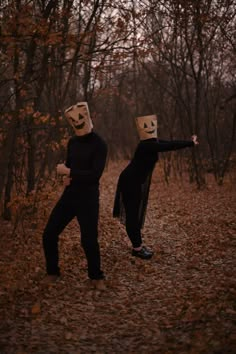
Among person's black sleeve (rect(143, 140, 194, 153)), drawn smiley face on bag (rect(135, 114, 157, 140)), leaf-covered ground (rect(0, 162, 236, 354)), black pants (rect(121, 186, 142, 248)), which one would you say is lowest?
leaf-covered ground (rect(0, 162, 236, 354))

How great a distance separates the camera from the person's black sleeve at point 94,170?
461 cm

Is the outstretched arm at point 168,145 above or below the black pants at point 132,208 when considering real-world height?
above

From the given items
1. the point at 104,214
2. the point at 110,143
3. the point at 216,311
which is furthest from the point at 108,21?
the point at 110,143

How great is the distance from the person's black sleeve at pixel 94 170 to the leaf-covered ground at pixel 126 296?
139 centimetres

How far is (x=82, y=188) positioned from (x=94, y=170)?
0.27 meters


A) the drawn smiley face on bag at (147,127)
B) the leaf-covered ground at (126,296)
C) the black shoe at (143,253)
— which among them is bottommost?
the leaf-covered ground at (126,296)

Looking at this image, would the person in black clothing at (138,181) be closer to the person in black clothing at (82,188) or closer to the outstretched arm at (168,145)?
the outstretched arm at (168,145)

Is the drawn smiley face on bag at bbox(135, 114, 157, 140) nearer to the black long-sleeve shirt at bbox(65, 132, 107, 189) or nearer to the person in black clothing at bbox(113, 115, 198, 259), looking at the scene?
the person in black clothing at bbox(113, 115, 198, 259)

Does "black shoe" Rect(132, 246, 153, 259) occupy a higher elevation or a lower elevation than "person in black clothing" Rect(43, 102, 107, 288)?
lower

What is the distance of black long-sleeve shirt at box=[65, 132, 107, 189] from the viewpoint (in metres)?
4.62

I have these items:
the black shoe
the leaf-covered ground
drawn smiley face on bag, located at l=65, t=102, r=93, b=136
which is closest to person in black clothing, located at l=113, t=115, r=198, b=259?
the black shoe

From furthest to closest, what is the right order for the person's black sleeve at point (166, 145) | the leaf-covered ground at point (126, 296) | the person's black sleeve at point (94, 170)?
the person's black sleeve at point (166, 145) → the person's black sleeve at point (94, 170) → the leaf-covered ground at point (126, 296)

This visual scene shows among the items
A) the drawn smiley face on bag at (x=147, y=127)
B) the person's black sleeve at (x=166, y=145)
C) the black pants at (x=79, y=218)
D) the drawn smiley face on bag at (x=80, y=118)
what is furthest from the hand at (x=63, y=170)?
the drawn smiley face on bag at (x=147, y=127)

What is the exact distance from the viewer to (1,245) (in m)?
6.79
